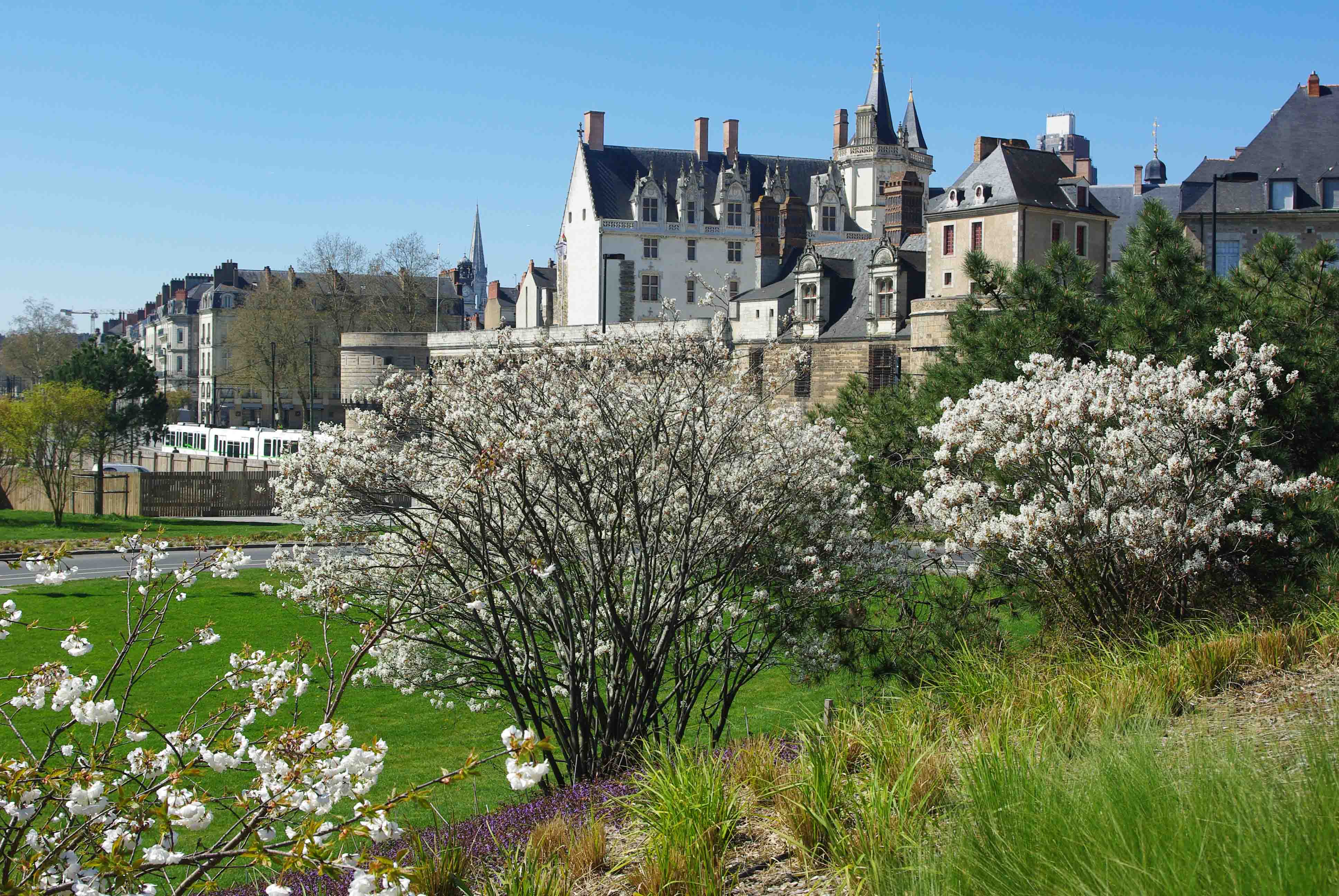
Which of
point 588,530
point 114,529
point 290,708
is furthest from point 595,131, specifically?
point 588,530

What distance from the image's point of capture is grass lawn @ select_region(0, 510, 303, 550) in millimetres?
33438

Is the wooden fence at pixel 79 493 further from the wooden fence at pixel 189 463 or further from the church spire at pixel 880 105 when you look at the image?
the church spire at pixel 880 105

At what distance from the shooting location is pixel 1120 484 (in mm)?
11281

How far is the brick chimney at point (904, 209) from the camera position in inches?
1956

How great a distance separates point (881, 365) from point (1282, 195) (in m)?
16.6

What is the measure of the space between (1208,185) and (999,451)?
4248cm

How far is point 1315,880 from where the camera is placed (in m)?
4.28

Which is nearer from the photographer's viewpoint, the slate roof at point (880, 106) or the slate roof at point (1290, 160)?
the slate roof at point (1290, 160)

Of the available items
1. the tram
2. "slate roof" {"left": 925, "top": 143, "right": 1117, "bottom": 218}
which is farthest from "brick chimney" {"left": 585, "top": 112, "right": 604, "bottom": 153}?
"slate roof" {"left": 925, "top": 143, "right": 1117, "bottom": 218}

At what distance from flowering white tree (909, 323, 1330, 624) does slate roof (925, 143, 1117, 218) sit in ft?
99.4

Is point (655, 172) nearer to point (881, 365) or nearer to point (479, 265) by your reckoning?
point (881, 365)

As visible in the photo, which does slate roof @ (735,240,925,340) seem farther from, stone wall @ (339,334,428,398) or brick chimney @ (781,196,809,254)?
stone wall @ (339,334,428,398)

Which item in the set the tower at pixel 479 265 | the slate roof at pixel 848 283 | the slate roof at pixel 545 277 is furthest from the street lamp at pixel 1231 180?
the tower at pixel 479 265

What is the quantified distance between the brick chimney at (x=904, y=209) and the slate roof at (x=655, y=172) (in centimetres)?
2130
